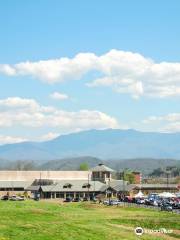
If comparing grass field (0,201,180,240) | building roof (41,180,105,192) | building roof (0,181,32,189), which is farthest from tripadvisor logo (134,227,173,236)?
building roof (0,181,32,189)

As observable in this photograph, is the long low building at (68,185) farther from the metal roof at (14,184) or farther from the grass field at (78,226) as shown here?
the grass field at (78,226)

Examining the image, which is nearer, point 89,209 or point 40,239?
point 40,239

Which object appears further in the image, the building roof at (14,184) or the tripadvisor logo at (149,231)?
the building roof at (14,184)

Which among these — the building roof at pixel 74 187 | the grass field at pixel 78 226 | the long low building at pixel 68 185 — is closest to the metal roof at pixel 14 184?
the long low building at pixel 68 185

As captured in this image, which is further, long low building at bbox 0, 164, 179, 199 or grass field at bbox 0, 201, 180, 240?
long low building at bbox 0, 164, 179, 199

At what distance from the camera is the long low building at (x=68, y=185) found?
155 meters

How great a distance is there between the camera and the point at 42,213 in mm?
76688

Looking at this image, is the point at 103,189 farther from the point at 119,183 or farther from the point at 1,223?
the point at 1,223

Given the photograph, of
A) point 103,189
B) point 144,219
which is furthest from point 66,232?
point 103,189

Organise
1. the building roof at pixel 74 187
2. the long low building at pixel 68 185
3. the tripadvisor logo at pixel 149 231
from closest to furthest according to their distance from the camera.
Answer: the tripadvisor logo at pixel 149 231 < the building roof at pixel 74 187 < the long low building at pixel 68 185

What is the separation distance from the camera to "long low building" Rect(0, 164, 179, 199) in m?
155

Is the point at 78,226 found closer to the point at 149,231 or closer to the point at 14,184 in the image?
the point at 149,231

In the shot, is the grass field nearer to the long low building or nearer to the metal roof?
the long low building

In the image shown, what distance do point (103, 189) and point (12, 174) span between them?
34.9 metres
